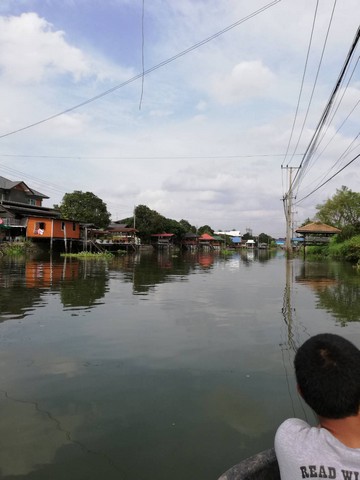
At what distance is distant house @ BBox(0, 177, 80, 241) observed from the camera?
42.6m

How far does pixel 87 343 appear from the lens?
7082mm

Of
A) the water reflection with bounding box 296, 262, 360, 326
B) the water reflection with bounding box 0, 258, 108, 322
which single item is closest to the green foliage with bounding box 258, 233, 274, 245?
the water reflection with bounding box 296, 262, 360, 326

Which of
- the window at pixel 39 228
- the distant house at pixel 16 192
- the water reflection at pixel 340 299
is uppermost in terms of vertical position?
the distant house at pixel 16 192

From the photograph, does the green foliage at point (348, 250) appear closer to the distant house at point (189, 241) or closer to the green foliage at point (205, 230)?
the distant house at point (189, 241)

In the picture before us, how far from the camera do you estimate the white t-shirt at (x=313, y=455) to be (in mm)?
1731

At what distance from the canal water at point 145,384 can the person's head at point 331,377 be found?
1886mm

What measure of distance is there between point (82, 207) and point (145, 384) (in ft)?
181

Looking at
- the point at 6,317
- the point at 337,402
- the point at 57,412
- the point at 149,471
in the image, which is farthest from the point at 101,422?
the point at 6,317

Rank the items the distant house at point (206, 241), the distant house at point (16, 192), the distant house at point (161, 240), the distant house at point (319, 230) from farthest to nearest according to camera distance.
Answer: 1. the distant house at point (206, 241)
2. the distant house at point (161, 240)
3. the distant house at point (16, 192)
4. the distant house at point (319, 230)

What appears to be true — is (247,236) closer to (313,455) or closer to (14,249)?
(14,249)

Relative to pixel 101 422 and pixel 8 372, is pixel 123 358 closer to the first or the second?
pixel 8 372

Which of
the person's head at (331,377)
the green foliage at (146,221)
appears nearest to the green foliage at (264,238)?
the green foliage at (146,221)

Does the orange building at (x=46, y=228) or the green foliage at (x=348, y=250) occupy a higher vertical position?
the orange building at (x=46, y=228)

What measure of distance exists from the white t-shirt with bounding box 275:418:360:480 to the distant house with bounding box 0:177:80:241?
43071 mm
